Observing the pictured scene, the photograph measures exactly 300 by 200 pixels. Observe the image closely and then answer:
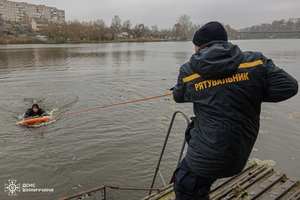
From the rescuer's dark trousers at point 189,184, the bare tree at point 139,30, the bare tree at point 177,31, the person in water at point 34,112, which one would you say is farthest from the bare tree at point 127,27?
the rescuer's dark trousers at point 189,184

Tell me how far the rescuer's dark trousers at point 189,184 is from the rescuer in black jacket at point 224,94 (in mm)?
113

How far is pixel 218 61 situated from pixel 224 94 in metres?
0.28

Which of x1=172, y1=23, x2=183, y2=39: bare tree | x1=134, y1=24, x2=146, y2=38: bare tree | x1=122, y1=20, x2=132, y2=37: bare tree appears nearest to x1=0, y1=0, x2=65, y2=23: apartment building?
x1=122, y1=20, x2=132, y2=37: bare tree

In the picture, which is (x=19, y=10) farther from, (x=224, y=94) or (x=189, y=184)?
(x=224, y=94)

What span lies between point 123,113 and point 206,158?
888 centimetres

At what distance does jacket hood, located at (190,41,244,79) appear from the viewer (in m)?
1.98

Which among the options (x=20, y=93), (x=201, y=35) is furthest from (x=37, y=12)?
(x=201, y=35)

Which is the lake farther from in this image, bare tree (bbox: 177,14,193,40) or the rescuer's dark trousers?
bare tree (bbox: 177,14,193,40)

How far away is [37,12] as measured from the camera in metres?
197

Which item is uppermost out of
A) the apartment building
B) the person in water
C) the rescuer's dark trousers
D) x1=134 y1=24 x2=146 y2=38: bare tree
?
the apartment building

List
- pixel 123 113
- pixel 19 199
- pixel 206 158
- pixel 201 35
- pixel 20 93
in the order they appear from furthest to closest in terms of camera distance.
Result: 1. pixel 20 93
2. pixel 123 113
3. pixel 19 199
4. pixel 201 35
5. pixel 206 158

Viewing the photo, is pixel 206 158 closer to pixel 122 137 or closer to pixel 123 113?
pixel 122 137

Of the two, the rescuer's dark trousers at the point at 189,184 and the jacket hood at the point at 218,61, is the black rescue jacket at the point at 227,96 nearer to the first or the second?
the jacket hood at the point at 218,61

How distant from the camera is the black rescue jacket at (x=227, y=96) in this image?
6.66ft
